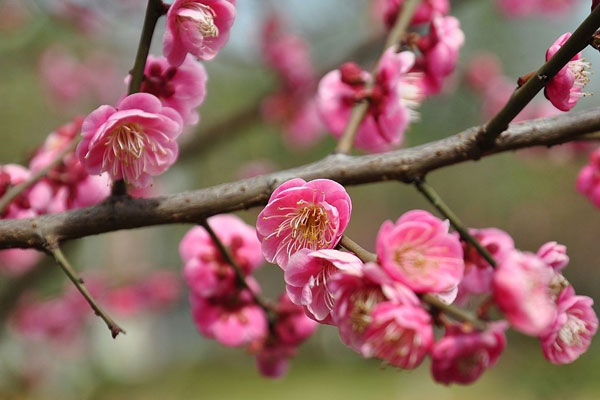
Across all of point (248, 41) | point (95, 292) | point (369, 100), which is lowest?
point (95, 292)

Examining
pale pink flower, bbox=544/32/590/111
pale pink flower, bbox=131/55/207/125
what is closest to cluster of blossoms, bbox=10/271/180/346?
pale pink flower, bbox=131/55/207/125

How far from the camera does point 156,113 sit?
83 cm

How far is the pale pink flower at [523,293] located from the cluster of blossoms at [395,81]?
62cm

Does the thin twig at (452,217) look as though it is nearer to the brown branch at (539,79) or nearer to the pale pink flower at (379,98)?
the brown branch at (539,79)

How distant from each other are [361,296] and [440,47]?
77cm

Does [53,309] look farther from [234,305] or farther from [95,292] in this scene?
[234,305]

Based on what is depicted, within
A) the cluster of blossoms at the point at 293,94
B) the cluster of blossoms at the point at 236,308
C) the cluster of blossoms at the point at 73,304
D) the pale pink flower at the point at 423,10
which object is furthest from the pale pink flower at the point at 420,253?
the cluster of blossoms at the point at 73,304

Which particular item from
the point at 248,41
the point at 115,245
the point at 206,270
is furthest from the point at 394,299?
the point at 115,245

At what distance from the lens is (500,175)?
1084 centimetres

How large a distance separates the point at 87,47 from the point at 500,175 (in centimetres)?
791

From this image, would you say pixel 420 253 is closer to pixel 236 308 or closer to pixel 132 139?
pixel 132 139

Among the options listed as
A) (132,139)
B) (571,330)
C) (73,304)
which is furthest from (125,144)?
(73,304)

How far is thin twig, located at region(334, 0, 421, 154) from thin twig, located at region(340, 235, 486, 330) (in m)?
0.32

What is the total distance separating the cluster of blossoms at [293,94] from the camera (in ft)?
9.48
